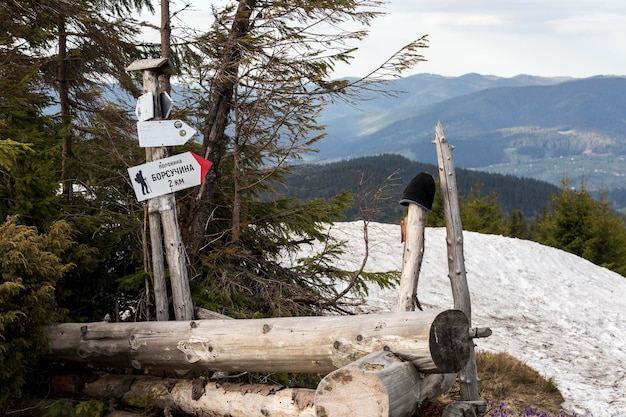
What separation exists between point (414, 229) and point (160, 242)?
266 centimetres

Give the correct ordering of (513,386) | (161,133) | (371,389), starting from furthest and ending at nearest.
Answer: (513,386) → (161,133) → (371,389)

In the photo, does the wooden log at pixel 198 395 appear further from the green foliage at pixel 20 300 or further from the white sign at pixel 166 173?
the white sign at pixel 166 173

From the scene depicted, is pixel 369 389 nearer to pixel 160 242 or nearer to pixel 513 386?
pixel 160 242

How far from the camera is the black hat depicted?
653 centimetres

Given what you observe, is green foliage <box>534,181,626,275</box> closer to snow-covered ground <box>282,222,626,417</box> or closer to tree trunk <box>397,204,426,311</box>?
snow-covered ground <box>282,222,626,417</box>

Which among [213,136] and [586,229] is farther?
[586,229]

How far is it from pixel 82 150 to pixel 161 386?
4042 mm

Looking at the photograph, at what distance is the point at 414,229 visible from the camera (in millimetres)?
6652

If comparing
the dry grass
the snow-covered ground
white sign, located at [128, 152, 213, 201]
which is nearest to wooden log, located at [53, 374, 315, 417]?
white sign, located at [128, 152, 213, 201]

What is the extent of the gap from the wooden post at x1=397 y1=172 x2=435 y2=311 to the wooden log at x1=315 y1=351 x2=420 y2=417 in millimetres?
1762

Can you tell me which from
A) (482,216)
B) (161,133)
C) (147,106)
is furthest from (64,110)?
(482,216)

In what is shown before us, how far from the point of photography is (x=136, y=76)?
9.16 meters

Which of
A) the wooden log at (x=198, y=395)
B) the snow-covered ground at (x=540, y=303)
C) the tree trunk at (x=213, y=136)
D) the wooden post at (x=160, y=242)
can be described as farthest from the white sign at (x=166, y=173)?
the snow-covered ground at (x=540, y=303)

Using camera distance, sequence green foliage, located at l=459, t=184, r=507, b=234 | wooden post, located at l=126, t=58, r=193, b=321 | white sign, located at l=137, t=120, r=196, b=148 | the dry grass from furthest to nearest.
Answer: green foliage, located at l=459, t=184, r=507, b=234, the dry grass, wooden post, located at l=126, t=58, r=193, b=321, white sign, located at l=137, t=120, r=196, b=148
